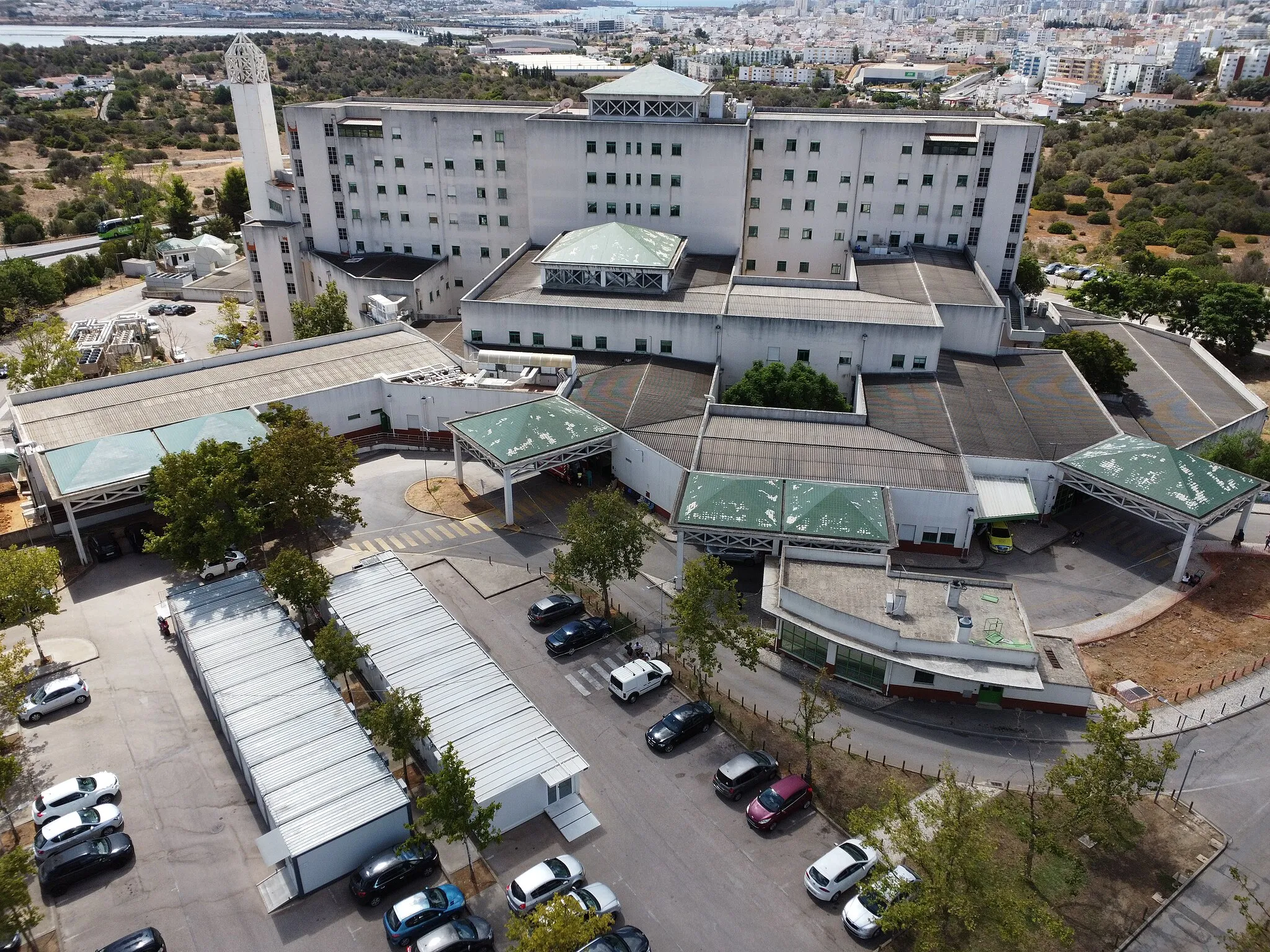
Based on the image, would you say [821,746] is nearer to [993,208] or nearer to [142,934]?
[142,934]

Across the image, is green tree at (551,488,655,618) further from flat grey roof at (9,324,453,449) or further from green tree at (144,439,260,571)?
flat grey roof at (9,324,453,449)

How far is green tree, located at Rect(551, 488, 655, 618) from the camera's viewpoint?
45.2m

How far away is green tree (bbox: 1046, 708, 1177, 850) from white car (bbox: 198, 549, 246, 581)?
42065 mm

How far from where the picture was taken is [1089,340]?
2657 inches

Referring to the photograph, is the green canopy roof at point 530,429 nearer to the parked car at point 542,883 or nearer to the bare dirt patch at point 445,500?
the bare dirt patch at point 445,500

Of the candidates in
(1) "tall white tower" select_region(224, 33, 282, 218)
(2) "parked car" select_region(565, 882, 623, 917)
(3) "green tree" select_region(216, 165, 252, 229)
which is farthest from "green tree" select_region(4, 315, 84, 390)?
(2) "parked car" select_region(565, 882, 623, 917)

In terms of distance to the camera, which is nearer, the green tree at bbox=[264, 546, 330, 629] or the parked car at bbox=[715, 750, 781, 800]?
the parked car at bbox=[715, 750, 781, 800]

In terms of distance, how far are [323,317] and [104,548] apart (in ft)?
99.8

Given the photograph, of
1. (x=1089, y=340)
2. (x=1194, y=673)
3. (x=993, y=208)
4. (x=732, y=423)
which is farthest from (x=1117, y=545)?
(x=993, y=208)

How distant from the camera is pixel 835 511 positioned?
1912 inches

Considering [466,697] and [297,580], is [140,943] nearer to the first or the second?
[466,697]

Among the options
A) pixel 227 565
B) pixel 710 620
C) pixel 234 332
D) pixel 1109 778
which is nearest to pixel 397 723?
pixel 710 620

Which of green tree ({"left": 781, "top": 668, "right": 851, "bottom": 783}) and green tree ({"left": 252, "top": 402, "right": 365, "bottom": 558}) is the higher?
green tree ({"left": 252, "top": 402, "right": 365, "bottom": 558})

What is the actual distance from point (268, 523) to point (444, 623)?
51.2 feet
